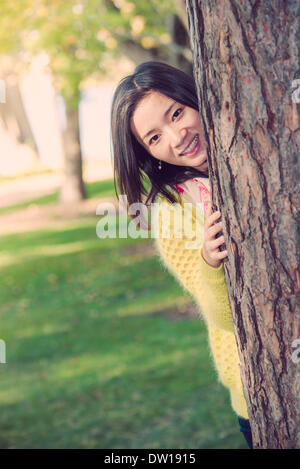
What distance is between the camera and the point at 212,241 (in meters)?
2.10

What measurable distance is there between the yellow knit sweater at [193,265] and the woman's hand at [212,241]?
7.8 inches

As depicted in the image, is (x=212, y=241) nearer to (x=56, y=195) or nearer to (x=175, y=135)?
(x=175, y=135)

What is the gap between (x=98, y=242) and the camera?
1373cm

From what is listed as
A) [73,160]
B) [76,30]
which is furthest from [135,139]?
[73,160]

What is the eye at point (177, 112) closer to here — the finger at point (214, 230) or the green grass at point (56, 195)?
the finger at point (214, 230)

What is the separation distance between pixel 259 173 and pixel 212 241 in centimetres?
34

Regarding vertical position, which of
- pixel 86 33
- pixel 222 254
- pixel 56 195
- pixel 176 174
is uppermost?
pixel 86 33

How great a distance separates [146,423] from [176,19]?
640 cm

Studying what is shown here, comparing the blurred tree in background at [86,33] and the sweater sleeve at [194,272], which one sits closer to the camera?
the sweater sleeve at [194,272]

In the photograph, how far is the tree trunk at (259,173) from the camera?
174cm

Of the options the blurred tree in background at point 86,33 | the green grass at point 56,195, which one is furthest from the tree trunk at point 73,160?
the blurred tree in background at point 86,33

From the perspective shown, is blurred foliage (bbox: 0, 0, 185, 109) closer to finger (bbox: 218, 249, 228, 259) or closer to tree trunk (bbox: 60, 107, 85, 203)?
tree trunk (bbox: 60, 107, 85, 203)

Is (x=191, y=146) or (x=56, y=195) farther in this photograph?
(x=56, y=195)

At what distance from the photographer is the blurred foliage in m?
9.24
